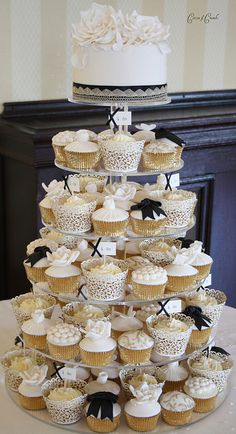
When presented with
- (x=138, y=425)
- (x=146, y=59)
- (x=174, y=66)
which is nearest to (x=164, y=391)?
(x=138, y=425)

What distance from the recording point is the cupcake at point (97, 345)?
1.95 meters

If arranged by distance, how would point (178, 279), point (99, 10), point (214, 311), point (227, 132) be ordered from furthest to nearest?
1. point (227, 132)
2. point (214, 311)
3. point (178, 279)
4. point (99, 10)

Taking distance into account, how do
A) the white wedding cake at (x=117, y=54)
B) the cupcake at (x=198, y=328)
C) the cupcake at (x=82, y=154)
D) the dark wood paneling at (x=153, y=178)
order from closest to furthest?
the white wedding cake at (x=117, y=54) → the cupcake at (x=82, y=154) → the cupcake at (x=198, y=328) → the dark wood paneling at (x=153, y=178)

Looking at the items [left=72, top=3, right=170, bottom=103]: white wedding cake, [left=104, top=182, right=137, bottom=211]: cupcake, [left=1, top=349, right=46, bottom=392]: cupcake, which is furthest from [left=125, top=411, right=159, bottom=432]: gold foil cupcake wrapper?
[left=72, top=3, right=170, bottom=103]: white wedding cake

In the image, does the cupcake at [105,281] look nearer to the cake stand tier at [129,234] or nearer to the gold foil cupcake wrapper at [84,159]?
the cake stand tier at [129,234]

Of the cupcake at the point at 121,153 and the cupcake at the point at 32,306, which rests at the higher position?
the cupcake at the point at 121,153

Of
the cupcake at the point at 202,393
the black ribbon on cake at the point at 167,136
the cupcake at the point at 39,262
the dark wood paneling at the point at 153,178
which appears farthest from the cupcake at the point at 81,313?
the dark wood paneling at the point at 153,178

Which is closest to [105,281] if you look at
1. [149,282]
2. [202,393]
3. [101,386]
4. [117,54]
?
[149,282]

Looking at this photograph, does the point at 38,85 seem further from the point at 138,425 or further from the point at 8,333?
the point at 138,425

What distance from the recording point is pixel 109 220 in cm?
195

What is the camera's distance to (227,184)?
142 inches

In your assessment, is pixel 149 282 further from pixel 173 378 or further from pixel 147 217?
pixel 173 378

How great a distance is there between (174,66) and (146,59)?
5.50 ft

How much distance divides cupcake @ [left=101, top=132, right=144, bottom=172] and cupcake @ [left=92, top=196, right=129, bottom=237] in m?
0.10
